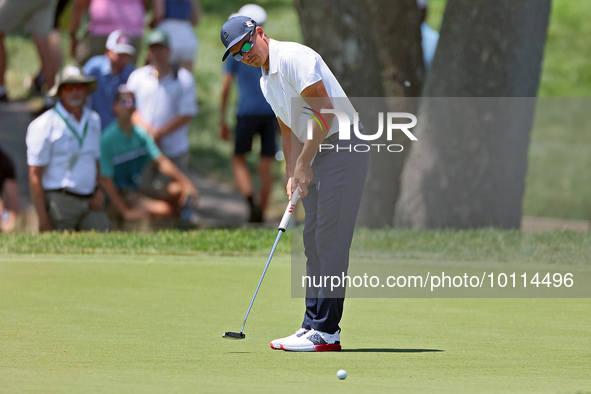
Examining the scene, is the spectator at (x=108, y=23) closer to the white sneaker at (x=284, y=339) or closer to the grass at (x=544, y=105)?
the grass at (x=544, y=105)

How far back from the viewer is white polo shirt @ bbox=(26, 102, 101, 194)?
10.4m

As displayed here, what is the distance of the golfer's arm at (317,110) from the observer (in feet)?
19.0

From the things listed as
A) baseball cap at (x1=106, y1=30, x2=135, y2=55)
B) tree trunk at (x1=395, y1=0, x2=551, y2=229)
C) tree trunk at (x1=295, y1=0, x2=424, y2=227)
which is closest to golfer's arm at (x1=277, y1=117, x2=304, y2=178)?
tree trunk at (x1=395, y1=0, x2=551, y2=229)

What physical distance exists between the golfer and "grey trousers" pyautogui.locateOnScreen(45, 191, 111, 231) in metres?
4.84

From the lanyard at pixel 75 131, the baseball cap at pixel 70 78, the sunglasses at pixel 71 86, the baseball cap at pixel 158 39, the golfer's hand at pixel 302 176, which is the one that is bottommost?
the lanyard at pixel 75 131

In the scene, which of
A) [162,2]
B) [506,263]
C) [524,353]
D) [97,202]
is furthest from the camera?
[162,2]

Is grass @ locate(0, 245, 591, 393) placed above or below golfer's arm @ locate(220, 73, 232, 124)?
below

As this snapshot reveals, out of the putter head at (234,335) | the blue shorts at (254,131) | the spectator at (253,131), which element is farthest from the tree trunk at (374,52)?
the putter head at (234,335)

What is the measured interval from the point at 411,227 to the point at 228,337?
6007 mm

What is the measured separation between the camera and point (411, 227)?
462 inches

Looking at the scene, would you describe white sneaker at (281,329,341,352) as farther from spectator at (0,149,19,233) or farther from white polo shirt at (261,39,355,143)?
spectator at (0,149,19,233)

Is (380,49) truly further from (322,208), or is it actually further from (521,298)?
(322,208)

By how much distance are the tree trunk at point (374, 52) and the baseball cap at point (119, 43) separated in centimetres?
193

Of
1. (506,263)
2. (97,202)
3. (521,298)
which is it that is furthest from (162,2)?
(521,298)
